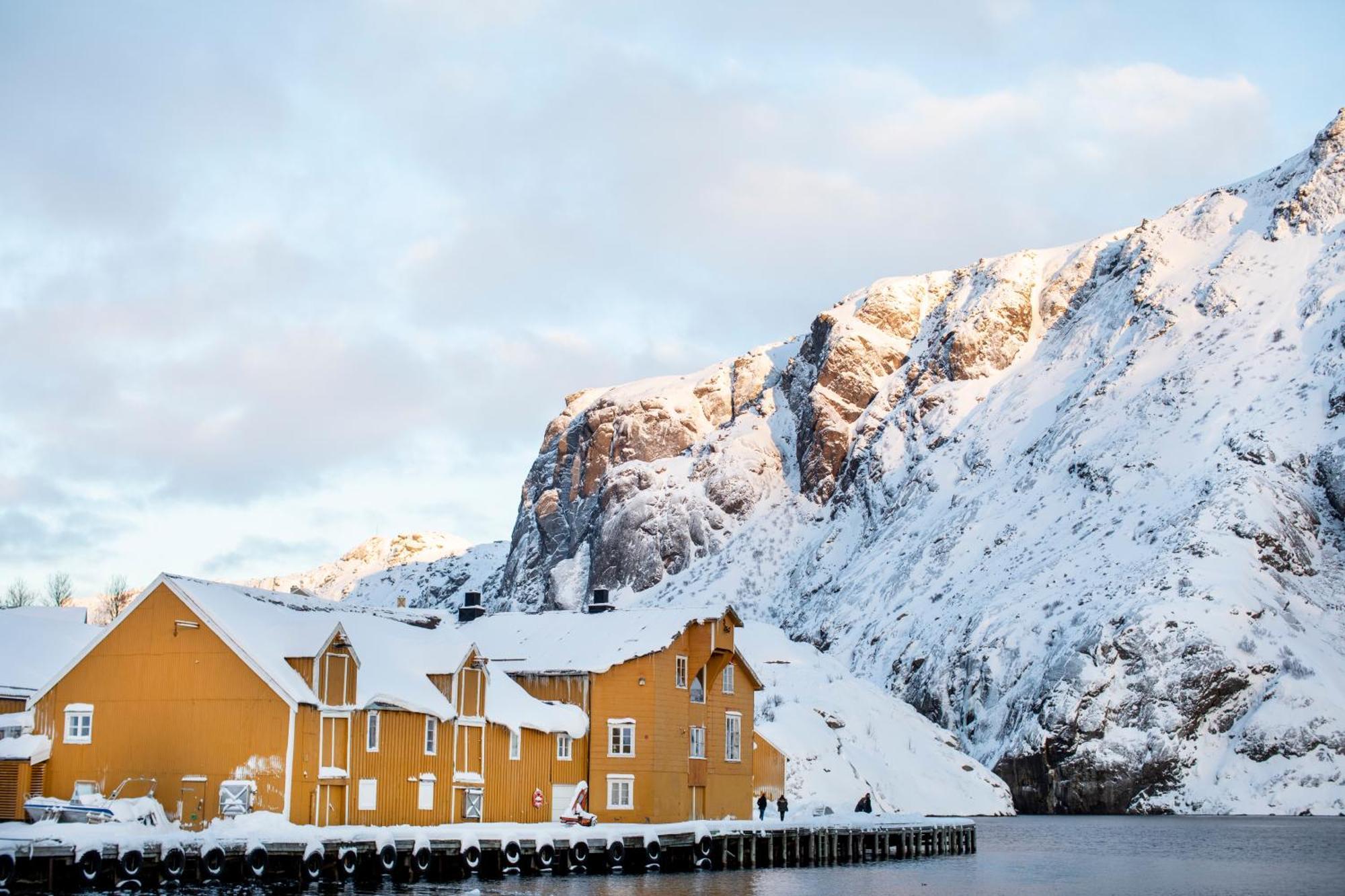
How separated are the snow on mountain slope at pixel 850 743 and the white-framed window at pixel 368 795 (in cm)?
3515

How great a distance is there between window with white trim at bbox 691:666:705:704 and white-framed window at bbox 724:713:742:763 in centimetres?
271

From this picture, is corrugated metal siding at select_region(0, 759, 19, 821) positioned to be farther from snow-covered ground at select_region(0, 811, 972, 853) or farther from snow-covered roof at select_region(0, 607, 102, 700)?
snow-covered roof at select_region(0, 607, 102, 700)

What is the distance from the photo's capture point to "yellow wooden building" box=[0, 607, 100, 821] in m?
53.8

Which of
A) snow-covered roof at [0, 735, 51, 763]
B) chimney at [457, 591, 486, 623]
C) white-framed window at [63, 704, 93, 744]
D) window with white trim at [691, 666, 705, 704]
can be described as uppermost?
chimney at [457, 591, 486, 623]

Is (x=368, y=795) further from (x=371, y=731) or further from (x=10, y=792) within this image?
(x=10, y=792)

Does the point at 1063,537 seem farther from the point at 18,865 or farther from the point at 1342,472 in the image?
the point at 18,865

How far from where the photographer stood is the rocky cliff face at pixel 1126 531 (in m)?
122

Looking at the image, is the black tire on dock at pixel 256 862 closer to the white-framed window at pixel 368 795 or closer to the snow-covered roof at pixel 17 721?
the white-framed window at pixel 368 795

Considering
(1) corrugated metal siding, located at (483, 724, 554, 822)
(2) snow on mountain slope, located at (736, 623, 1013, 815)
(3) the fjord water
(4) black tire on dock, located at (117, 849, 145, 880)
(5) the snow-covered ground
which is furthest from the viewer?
(2) snow on mountain slope, located at (736, 623, 1013, 815)

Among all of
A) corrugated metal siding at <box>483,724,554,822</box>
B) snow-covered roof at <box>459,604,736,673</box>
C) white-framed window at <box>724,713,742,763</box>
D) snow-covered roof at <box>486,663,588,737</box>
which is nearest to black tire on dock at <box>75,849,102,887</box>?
corrugated metal siding at <box>483,724,554,822</box>

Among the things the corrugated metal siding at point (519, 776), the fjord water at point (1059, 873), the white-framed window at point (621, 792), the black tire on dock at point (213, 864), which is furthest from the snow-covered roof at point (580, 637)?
the black tire on dock at point (213, 864)

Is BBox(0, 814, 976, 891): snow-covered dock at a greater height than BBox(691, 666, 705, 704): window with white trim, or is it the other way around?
BBox(691, 666, 705, 704): window with white trim

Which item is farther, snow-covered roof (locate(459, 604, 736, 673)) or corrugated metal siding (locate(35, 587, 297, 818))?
snow-covered roof (locate(459, 604, 736, 673))

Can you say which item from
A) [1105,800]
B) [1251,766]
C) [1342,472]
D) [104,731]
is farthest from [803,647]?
[104,731]
